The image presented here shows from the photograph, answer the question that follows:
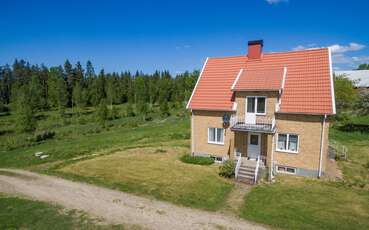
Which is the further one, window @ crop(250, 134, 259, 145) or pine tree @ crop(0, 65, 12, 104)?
pine tree @ crop(0, 65, 12, 104)

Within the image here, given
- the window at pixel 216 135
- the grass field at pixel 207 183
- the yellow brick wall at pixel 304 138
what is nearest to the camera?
the grass field at pixel 207 183

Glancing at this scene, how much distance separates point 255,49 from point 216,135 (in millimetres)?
8062

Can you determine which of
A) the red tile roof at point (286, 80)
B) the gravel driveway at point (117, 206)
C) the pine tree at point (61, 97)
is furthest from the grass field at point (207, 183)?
the pine tree at point (61, 97)

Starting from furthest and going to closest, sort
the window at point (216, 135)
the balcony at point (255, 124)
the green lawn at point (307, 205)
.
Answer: the window at point (216, 135) < the balcony at point (255, 124) < the green lawn at point (307, 205)

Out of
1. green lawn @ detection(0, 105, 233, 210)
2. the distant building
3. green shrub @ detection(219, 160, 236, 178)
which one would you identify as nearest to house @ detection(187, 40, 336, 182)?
green shrub @ detection(219, 160, 236, 178)

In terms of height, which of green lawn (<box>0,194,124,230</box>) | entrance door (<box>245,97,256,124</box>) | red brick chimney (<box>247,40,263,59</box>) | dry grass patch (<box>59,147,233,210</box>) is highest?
red brick chimney (<box>247,40,263,59</box>)

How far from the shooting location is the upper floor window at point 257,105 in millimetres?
17477

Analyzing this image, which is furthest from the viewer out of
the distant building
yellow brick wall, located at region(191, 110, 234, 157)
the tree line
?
the tree line

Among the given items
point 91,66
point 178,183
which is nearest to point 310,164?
point 178,183

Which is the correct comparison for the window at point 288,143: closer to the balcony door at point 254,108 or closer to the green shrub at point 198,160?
the balcony door at point 254,108

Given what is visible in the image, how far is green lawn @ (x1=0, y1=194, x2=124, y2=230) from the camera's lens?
10.1 meters

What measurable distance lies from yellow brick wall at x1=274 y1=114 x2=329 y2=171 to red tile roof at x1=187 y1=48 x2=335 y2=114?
24.8 inches

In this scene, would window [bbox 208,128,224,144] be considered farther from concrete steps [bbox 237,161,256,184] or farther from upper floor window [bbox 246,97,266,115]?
concrete steps [bbox 237,161,256,184]

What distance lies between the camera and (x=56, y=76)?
83875mm
